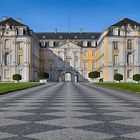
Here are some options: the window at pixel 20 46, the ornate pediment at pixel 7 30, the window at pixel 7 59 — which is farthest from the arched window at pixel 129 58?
the window at pixel 7 59

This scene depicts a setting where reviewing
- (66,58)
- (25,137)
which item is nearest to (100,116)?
(25,137)

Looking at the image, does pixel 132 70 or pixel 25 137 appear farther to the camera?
pixel 132 70

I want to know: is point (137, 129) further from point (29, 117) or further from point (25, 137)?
point (29, 117)

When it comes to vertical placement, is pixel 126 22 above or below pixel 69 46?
above

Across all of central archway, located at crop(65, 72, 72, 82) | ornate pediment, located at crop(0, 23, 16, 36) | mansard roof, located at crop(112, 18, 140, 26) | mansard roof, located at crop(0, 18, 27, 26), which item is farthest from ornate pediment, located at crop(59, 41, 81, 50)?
A: ornate pediment, located at crop(0, 23, 16, 36)

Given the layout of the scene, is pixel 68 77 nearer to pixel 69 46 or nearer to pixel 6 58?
pixel 69 46

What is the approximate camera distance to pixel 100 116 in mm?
10023

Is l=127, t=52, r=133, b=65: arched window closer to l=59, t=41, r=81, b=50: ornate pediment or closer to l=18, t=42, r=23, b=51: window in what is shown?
l=59, t=41, r=81, b=50: ornate pediment

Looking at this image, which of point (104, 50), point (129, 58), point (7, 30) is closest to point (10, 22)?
point (7, 30)

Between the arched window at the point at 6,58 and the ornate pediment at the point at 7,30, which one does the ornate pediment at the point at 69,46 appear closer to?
the arched window at the point at 6,58

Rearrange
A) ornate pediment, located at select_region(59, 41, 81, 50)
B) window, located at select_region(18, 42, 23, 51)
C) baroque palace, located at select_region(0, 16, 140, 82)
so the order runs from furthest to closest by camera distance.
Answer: ornate pediment, located at select_region(59, 41, 81, 50) → window, located at select_region(18, 42, 23, 51) → baroque palace, located at select_region(0, 16, 140, 82)

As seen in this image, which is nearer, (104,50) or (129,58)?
(104,50)

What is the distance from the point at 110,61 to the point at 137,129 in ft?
255

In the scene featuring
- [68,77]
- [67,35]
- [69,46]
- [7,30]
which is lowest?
[68,77]
